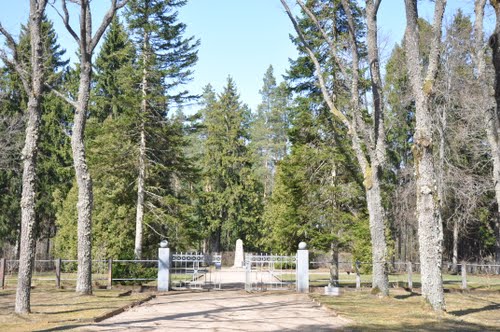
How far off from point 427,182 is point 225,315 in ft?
17.7

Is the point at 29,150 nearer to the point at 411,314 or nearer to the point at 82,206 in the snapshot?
the point at 82,206

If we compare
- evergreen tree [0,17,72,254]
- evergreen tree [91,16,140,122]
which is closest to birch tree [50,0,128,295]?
evergreen tree [91,16,140,122]

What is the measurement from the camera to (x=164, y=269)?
16.9 meters

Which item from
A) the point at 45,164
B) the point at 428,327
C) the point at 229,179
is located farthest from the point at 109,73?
the point at 428,327

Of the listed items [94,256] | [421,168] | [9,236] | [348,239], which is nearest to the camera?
[421,168]

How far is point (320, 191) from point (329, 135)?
269 cm

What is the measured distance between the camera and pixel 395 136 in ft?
136

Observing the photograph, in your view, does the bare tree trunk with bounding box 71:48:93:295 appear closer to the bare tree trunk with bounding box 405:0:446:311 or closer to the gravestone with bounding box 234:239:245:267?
the bare tree trunk with bounding box 405:0:446:311

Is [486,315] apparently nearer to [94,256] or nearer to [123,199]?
[123,199]

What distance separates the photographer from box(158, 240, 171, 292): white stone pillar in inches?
661

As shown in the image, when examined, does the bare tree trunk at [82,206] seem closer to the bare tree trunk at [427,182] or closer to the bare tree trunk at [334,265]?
the bare tree trunk at [427,182]

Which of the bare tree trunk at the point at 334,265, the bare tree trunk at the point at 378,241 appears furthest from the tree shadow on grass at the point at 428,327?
the bare tree trunk at the point at 334,265

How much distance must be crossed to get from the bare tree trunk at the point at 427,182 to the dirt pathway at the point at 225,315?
91.6 inches

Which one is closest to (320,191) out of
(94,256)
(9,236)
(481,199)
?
(94,256)
